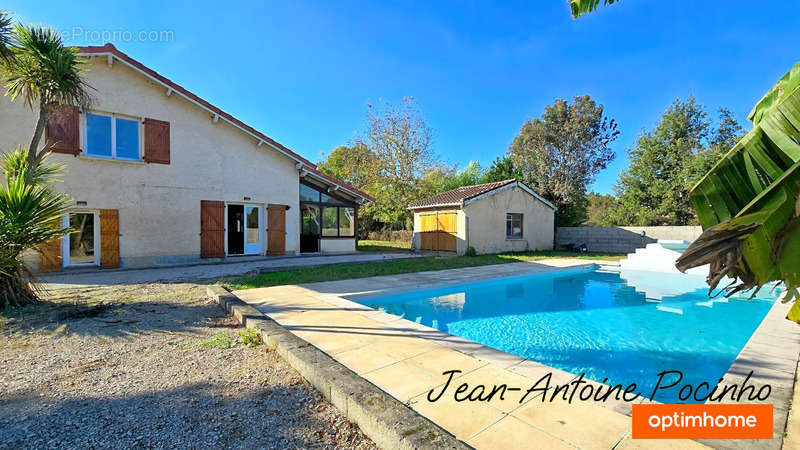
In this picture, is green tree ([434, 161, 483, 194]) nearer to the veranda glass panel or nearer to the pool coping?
the veranda glass panel

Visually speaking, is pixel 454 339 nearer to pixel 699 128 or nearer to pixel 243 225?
pixel 243 225

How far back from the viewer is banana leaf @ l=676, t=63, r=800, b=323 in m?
1.09

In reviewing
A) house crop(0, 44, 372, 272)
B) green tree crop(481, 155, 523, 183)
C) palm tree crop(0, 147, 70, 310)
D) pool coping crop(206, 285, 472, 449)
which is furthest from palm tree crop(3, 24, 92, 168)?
green tree crop(481, 155, 523, 183)

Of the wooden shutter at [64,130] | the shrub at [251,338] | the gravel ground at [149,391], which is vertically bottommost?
the gravel ground at [149,391]

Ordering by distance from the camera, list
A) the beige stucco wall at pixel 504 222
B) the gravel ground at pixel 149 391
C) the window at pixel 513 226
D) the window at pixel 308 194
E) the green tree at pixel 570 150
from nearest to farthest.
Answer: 1. the gravel ground at pixel 149 391
2. the window at pixel 308 194
3. the beige stucco wall at pixel 504 222
4. the window at pixel 513 226
5. the green tree at pixel 570 150

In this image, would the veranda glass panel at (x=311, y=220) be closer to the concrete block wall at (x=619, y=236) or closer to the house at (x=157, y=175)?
the house at (x=157, y=175)

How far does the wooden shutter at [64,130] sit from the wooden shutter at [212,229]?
143 inches

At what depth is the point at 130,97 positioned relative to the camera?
1088 centimetres

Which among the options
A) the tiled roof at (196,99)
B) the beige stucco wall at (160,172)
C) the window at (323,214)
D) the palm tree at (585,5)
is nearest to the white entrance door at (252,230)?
the beige stucco wall at (160,172)

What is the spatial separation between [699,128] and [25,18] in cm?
2942

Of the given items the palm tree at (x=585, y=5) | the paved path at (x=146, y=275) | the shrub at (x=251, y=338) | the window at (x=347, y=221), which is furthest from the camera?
the window at (x=347, y=221)

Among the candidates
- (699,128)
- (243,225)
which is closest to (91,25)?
(243,225)

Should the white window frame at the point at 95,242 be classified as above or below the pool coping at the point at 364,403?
above

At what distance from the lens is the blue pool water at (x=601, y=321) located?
4.55 meters
